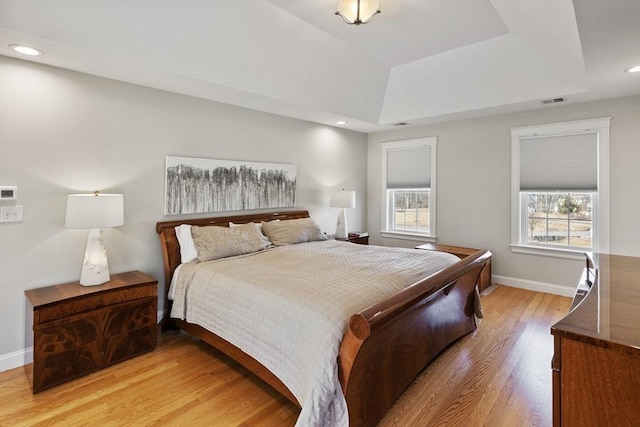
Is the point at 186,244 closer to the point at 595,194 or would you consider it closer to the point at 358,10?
the point at 358,10

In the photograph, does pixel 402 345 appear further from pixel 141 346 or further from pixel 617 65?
pixel 617 65

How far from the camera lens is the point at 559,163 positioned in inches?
162

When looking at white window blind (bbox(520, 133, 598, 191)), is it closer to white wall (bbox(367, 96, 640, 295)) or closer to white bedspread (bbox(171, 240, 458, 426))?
white wall (bbox(367, 96, 640, 295))

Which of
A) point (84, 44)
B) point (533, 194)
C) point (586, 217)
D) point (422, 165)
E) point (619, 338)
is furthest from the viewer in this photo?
point (422, 165)

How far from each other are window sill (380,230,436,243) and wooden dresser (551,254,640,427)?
4.04 meters

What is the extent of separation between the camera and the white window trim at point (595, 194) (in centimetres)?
379

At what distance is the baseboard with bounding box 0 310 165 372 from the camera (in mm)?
2523

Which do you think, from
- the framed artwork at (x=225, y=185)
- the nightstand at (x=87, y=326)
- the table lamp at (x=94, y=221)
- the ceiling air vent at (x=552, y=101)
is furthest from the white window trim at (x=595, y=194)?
the table lamp at (x=94, y=221)

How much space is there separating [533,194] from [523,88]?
142 centimetres

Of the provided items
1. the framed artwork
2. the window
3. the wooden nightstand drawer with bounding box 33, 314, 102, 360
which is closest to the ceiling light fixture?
the framed artwork

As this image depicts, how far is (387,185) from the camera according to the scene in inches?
227

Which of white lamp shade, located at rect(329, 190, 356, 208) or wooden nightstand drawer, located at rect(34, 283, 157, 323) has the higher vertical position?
white lamp shade, located at rect(329, 190, 356, 208)

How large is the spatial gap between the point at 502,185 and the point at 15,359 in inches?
213

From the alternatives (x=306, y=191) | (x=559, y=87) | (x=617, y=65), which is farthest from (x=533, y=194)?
(x=306, y=191)
